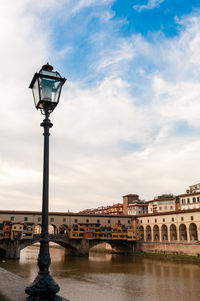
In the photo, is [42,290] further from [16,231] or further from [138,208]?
[138,208]

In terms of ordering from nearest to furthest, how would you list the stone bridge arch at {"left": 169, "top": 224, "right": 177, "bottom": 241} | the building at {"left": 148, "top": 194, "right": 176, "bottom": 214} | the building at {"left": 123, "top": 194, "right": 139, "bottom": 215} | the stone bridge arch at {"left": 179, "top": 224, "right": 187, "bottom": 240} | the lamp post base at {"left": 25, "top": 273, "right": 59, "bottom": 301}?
the lamp post base at {"left": 25, "top": 273, "right": 59, "bottom": 301}, the stone bridge arch at {"left": 179, "top": 224, "right": 187, "bottom": 240}, the stone bridge arch at {"left": 169, "top": 224, "right": 177, "bottom": 241}, the building at {"left": 148, "top": 194, "right": 176, "bottom": 214}, the building at {"left": 123, "top": 194, "right": 139, "bottom": 215}

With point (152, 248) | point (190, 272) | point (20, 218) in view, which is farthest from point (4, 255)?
point (190, 272)

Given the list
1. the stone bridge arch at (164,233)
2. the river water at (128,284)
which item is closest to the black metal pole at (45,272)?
the river water at (128,284)

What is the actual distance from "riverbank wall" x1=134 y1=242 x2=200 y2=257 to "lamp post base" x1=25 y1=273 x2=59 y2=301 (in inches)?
2122

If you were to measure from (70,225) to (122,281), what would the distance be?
37.3 metres

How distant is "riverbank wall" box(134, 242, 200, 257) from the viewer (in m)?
54.2

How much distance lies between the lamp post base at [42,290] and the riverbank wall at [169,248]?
53909 millimetres

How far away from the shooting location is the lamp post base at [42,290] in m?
4.57

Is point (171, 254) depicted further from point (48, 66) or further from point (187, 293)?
point (48, 66)

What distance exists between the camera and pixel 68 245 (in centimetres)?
6544

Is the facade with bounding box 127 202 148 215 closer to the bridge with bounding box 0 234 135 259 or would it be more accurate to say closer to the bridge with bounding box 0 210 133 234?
the bridge with bounding box 0 210 133 234

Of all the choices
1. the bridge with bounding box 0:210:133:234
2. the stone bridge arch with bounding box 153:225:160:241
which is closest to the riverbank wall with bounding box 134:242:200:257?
the stone bridge arch with bounding box 153:225:160:241

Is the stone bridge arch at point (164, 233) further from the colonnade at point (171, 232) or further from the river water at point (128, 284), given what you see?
the river water at point (128, 284)

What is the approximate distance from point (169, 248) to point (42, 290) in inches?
2350
